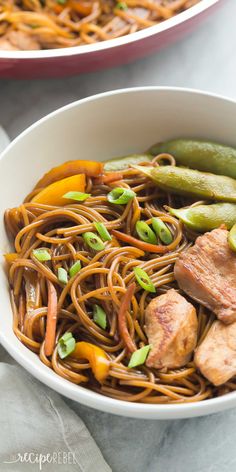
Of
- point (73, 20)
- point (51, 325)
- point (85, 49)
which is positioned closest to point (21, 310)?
point (51, 325)

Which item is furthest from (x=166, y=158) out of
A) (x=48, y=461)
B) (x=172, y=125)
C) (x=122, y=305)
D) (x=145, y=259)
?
(x=48, y=461)

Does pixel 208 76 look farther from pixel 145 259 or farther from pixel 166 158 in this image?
pixel 145 259

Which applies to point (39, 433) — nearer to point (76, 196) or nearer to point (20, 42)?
point (76, 196)

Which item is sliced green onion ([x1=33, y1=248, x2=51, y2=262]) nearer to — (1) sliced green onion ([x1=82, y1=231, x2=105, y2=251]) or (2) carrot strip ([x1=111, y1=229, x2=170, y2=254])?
(1) sliced green onion ([x1=82, y1=231, x2=105, y2=251])

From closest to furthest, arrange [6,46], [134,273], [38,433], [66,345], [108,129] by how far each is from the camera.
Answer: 1. [66,345]
2. [134,273]
3. [38,433]
4. [108,129]
5. [6,46]

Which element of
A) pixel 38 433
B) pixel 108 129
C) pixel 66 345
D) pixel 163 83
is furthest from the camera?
pixel 163 83

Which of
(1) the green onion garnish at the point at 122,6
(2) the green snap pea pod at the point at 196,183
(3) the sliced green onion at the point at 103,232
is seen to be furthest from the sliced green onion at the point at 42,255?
(1) the green onion garnish at the point at 122,6

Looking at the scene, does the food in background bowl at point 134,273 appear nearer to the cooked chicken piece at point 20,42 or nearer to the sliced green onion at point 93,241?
the sliced green onion at point 93,241

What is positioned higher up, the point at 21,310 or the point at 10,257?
the point at 10,257
